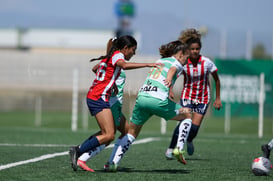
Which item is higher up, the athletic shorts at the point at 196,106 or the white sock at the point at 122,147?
the white sock at the point at 122,147

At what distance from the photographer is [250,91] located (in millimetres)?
26703

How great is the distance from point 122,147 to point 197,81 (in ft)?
11.6

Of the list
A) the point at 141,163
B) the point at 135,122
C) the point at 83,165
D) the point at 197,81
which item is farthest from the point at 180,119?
the point at 197,81

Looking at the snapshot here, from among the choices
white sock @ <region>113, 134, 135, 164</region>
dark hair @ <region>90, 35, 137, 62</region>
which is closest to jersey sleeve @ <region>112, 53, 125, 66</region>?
dark hair @ <region>90, 35, 137, 62</region>

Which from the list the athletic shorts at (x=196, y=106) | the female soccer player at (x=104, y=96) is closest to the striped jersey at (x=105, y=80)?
the female soccer player at (x=104, y=96)

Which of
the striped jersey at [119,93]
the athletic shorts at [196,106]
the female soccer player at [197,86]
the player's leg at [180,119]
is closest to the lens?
the player's leg at [180,119]

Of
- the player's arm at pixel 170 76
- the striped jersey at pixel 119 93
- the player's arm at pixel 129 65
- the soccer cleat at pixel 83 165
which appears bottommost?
the soccer cleat at pixel 83 165

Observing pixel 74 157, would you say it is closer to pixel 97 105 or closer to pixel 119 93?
pixel 97 105

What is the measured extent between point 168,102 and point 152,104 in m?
0.24

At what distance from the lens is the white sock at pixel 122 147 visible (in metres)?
9.01

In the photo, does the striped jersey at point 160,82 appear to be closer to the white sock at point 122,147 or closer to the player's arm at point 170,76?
the player's arm at point 170,76

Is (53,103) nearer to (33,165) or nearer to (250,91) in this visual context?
(250,91)

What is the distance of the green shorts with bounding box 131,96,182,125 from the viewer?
8.82m

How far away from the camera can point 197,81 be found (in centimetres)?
1223
